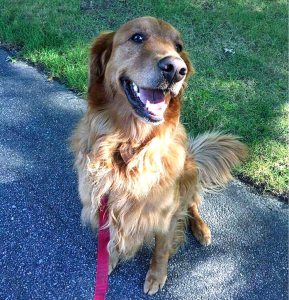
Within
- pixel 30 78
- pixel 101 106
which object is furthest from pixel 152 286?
pixel 30 78

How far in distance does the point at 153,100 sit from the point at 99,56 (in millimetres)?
620

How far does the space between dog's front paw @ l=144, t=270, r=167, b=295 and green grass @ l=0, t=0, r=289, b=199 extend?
1.38m

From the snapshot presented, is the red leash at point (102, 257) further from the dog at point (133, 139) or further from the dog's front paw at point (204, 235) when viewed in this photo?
the dog's front paw at point (204, 235)

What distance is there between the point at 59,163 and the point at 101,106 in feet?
4.46

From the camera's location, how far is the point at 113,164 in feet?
8.07

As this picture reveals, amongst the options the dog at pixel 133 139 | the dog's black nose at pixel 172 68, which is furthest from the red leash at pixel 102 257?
the dog's black nose at pixel 172 68

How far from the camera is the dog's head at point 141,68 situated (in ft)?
7.14

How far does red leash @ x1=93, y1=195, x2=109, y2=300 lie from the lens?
2.38 metres

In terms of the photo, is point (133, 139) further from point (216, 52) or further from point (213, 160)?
point (216, 52)

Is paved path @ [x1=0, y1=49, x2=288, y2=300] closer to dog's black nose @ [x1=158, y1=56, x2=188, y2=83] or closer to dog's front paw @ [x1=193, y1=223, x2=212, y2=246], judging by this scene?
dog's front paw @ [x1=193, y1=223, x2=212, y2=246]

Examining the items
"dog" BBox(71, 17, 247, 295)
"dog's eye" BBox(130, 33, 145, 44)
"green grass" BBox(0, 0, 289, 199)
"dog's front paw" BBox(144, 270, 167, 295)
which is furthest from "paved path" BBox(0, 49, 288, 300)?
"dog's eye" BBox(130, 33, 145, 44)

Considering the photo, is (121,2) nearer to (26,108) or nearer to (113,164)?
(26,108)

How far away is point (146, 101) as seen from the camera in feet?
7.48

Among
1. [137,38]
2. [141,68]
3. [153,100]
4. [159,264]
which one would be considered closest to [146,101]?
[153,100]
